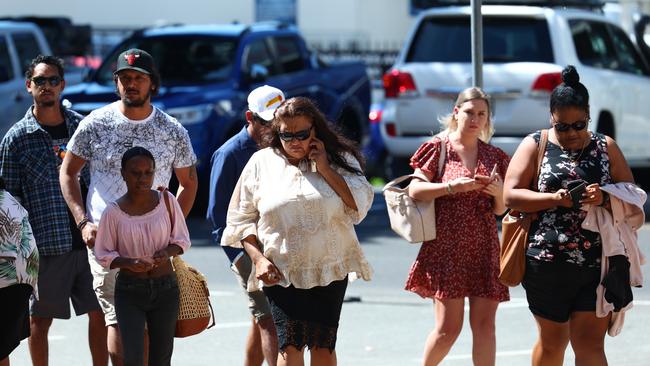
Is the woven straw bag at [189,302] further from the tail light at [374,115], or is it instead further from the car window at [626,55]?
the tail light at [374,115]

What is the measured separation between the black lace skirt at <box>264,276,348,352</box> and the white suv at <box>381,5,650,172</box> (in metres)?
7.33

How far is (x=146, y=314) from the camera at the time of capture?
6496 millimetres

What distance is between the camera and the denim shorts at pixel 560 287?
21.1ft

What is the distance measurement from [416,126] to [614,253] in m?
7.77

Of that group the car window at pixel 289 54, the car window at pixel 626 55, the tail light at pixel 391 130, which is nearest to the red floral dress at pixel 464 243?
the tail light at pixel 391 130

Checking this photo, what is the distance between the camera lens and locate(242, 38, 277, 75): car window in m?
15.3

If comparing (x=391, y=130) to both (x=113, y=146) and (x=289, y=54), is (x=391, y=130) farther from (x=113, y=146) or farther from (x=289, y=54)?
(x=113, y=146)

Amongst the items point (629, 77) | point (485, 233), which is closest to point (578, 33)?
point (629, 77)

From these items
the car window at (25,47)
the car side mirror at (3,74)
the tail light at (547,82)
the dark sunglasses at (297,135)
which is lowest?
the car side mirror at (3,74)

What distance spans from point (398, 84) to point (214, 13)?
19.5m

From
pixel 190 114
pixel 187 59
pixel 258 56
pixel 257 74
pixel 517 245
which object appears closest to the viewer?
pixel 517 245

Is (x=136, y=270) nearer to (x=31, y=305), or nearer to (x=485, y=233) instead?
(x=31, y=305)

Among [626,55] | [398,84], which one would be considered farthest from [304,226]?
[626,55]

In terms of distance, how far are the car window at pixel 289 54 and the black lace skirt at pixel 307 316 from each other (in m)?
10.0
